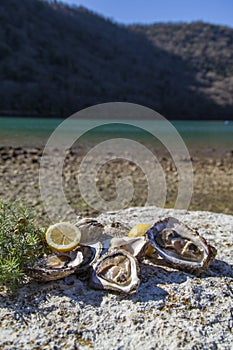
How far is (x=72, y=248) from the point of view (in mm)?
2285

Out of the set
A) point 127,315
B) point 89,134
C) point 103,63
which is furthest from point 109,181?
point 103,63

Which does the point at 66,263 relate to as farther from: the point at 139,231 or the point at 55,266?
the point at 139,231

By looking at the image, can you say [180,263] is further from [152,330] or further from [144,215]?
[144,215]

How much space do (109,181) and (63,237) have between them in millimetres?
8320

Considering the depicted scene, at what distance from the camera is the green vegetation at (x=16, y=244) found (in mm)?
2082

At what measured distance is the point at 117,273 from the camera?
2.19 m

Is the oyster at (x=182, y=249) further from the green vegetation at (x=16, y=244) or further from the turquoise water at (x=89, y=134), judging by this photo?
the turquoise water at (x=89, y=134)

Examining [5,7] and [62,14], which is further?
[62,14]

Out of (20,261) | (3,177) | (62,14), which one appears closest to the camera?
(20,261)

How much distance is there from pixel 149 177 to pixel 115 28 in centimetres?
8637

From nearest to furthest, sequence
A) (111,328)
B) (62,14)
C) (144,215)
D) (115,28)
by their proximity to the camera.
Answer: (111,328) < (144,215) < (62,14) < (115,28)

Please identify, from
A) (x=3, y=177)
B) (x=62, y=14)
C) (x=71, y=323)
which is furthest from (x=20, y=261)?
(x=62, y=14)

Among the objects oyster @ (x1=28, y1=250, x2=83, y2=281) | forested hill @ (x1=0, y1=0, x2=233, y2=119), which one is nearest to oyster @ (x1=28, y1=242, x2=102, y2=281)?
oyster @ (x1=28, y1=250, x2=83, y2=281)

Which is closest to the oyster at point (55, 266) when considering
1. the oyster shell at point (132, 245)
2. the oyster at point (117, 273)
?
the oyster at point (117, 273)
